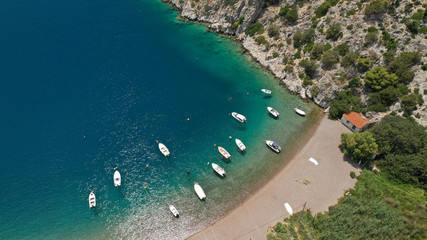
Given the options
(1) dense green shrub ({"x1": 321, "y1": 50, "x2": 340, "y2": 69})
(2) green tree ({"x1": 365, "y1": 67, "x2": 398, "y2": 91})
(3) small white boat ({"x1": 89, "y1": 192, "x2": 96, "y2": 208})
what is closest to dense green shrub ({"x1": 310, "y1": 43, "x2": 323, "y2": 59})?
(1) dense green shrub ({"x1": 321, "y1": 50, "x2": 340, "y2": 69})

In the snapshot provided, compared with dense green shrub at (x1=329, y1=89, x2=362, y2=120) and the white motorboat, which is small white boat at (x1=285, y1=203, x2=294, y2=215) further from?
dense green shrub at (x1=329, y1=89, x2=362, y2=120)

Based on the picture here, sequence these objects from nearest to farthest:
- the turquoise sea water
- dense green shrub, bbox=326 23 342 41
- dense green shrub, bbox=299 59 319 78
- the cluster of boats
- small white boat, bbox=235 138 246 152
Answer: the turquoise sea water → the cluster of boats → small white boat, bbox=235 138 246 152 → dense green shrub, bbox=299 59 319 78 → dense green shrub, bbox=326 23 342 41

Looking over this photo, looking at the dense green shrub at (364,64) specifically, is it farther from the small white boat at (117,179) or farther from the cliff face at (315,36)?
the small white boat at (117,179)

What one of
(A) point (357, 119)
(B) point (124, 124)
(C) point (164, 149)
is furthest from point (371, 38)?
(B) point (124, 124)

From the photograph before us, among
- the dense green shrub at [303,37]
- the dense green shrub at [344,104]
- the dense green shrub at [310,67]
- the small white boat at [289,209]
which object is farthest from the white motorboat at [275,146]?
the dense green shrub at [303,37]

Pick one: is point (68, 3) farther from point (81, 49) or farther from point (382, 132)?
point (382, 132)

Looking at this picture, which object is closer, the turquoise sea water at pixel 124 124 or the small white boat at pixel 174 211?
the small white boat at pixel 174 211
